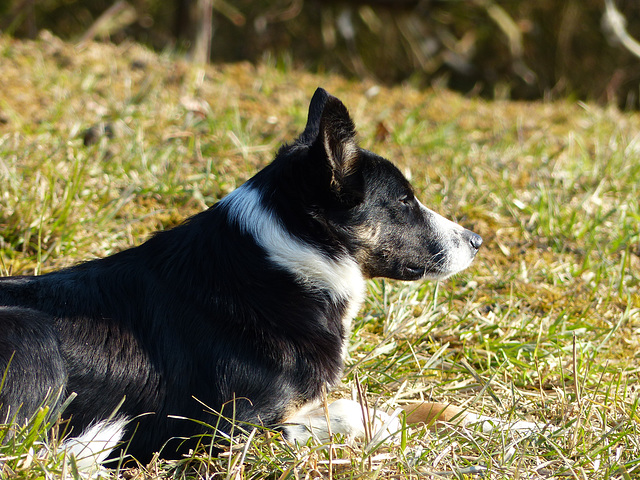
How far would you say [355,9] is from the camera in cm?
977

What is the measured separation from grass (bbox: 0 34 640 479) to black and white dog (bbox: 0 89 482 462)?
6.3 inches

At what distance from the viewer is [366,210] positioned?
9.07 ft

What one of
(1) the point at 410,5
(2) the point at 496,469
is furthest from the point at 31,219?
(1) the point at 410,5

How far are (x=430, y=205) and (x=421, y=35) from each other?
6.18 m

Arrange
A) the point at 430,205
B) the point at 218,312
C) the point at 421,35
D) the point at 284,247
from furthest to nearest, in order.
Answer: the point at 421,35 → the point at 430,205 → the point at 284,247 → the point at 218,312

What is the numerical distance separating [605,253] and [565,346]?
3.58 feet

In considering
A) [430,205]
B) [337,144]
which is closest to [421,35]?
[430,205]

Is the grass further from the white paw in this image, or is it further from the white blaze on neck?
the white blaze on neck

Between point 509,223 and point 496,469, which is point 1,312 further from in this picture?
point 509,223

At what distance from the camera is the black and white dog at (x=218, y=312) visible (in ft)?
7.55

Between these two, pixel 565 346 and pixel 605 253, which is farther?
pixel 605 253

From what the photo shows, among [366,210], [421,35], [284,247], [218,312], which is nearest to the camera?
[218,312]

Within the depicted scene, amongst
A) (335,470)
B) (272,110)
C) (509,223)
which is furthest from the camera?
(272,110)

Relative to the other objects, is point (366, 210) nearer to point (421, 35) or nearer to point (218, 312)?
point (218, 312)
